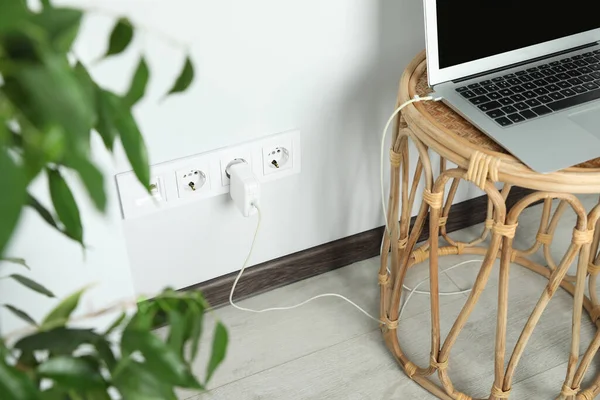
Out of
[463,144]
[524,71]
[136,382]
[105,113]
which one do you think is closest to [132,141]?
[105,113]

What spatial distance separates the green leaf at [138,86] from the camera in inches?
15.5

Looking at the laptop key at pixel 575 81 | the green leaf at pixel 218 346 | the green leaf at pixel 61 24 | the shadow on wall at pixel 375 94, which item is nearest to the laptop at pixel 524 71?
the laptop key at pixel 575 81

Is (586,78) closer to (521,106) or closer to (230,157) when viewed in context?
(521,106)

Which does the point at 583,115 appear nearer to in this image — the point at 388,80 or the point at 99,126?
the point at 388,80

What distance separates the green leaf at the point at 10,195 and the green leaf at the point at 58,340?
0.57 ft

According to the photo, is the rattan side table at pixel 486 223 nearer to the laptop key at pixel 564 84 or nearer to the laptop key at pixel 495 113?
the laptop key at pixel 495 113

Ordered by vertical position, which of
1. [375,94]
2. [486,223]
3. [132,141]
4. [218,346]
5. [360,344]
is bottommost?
[360,344]

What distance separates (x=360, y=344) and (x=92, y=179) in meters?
1.04

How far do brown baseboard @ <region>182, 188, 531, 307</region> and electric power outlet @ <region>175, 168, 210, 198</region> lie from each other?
216mm

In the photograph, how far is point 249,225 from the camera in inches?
51.1

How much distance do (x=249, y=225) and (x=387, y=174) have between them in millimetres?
301

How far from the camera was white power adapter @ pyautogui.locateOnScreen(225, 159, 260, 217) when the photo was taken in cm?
117

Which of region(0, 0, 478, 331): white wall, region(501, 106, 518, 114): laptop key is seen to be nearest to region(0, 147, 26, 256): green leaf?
region(0, 0, 478, 331): white wall

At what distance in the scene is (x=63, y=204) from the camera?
0.46 metres
